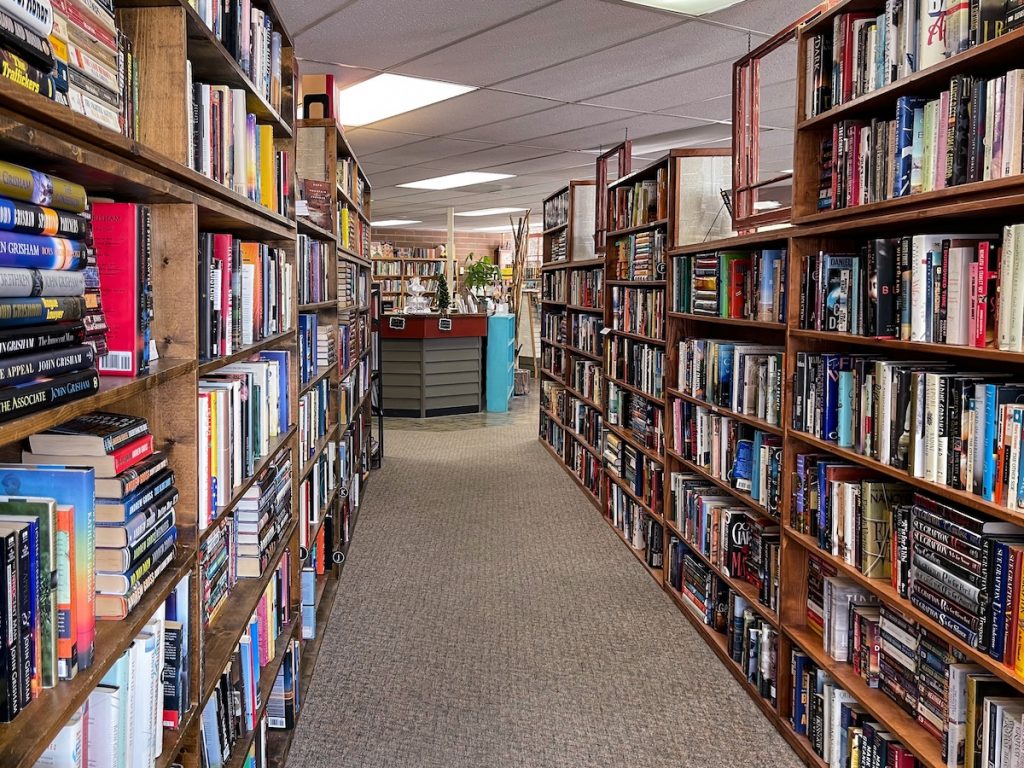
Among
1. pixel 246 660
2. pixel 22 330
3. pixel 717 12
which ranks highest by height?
pixel 717 12

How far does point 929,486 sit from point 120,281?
1.63m

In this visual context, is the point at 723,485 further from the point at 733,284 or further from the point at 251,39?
the point at 251,39

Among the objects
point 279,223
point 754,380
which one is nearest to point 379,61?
point 279,223

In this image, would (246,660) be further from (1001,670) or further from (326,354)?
(326,354)

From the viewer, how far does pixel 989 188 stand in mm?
1575

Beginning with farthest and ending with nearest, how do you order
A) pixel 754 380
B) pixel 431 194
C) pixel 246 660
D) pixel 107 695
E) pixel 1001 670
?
pixel 431 194, pixel 754 380, pixel 246 660, pixel 1001 670, pixel 107 695

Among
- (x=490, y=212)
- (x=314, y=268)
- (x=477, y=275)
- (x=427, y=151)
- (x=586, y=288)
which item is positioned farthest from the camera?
(x=490, y=212)

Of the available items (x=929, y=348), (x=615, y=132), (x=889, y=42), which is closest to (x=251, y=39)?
(x=889, y=42)

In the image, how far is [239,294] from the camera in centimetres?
179

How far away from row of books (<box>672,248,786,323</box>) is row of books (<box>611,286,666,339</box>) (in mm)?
294

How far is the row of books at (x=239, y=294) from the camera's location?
4.94ft

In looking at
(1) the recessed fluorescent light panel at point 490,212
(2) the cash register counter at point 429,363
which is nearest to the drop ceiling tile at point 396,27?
(2) the cash register counter at point 429,363

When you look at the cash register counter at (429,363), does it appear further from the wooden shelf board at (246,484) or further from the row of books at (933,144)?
the row of books at (933,144)

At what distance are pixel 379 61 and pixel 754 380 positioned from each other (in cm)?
276
